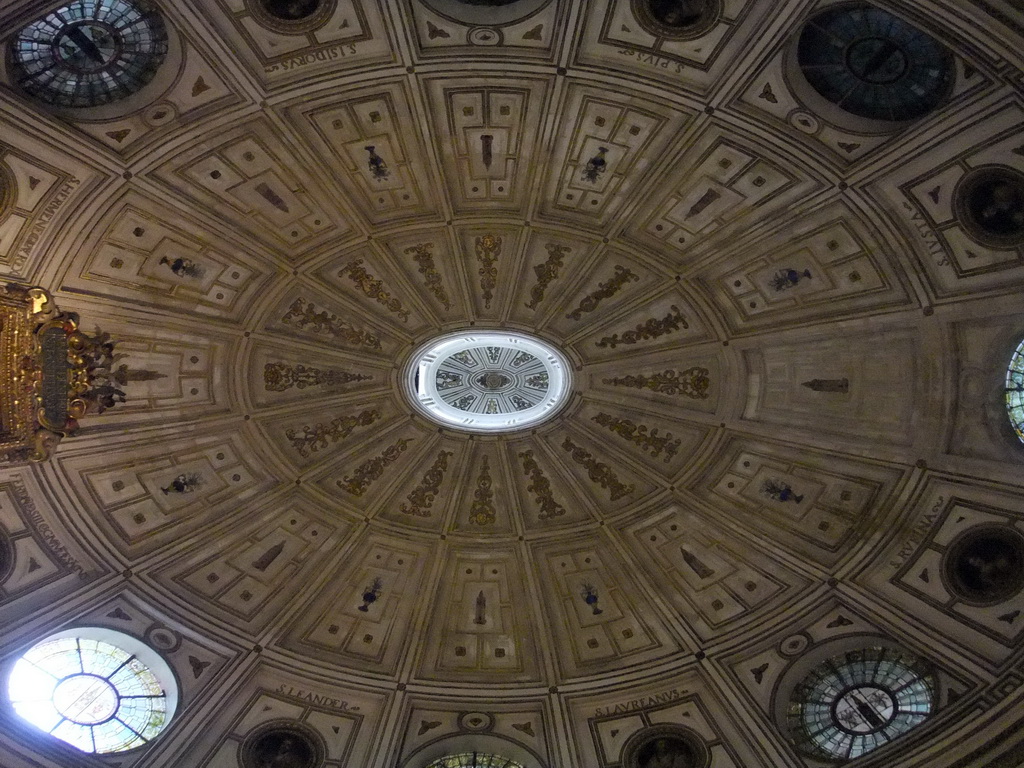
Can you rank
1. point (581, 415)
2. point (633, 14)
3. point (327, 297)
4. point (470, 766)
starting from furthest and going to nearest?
point (581, 415) < point (327, 297) < point (470, 766) < point (633, 14)

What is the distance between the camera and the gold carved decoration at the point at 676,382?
28.9 m

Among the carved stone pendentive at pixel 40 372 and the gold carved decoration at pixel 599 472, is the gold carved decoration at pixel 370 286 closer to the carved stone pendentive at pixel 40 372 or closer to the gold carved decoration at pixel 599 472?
the gold carved decoration at pixel 599 472

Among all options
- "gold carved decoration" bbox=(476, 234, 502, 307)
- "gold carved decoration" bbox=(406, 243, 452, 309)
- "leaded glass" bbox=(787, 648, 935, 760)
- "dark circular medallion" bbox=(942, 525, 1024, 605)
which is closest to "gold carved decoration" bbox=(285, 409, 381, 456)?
"gold carved decoration" bbox=(406, 243, 452, 309)

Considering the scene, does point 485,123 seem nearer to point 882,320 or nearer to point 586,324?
point 586,324

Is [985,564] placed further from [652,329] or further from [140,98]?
[140,98]

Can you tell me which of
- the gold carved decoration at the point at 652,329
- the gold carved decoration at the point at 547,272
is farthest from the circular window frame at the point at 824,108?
the gold carved decoration at the point at 547,272

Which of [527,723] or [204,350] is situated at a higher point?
[204,350]

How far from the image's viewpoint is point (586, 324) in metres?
29.3

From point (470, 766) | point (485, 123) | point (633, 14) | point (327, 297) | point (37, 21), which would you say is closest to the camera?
point (37, 21)

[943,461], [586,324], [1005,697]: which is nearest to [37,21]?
[586,324]

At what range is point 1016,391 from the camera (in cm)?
2309

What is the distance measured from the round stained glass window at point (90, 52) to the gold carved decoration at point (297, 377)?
10141mm

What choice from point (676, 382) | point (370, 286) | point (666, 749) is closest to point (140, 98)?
point (370, 286)

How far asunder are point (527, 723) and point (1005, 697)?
1292cm
